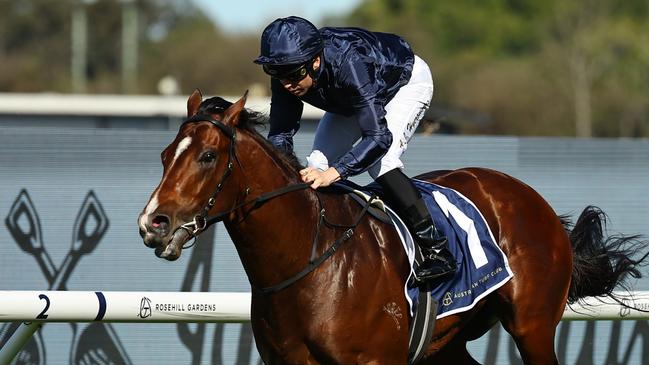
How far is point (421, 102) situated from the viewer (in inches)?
184

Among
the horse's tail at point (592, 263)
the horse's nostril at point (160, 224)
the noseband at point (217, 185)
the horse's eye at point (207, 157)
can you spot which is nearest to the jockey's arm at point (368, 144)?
the noseband at point (217, 185)

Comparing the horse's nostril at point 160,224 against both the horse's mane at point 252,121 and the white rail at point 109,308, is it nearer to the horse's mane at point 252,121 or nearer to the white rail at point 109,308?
the horse's mane at point 252,121

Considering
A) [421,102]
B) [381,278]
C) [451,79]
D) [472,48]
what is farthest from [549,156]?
[472,48]

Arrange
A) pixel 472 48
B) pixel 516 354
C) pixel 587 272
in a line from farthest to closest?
pixel 472 48 → pixel 516 354 → pixel 587 272

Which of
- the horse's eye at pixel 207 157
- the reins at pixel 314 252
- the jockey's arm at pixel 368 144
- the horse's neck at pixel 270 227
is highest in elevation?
the horse's eye at pixel 207 157

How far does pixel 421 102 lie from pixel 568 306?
143 cm

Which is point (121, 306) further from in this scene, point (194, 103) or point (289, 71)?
point (289, 71)

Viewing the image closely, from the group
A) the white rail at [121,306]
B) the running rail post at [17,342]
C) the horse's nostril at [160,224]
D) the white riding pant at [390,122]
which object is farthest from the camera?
the running rail post at [17,342]

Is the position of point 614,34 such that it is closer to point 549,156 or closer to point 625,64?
point 625,64

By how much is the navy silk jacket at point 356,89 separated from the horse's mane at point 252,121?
18 centimetres

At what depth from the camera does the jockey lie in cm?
413

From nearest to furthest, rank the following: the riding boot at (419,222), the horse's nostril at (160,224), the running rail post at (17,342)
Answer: the horse's nostril at (160,224) < the riding boot at (419,222) < the running rail post at (17,342)

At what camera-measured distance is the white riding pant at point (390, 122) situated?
4602mm

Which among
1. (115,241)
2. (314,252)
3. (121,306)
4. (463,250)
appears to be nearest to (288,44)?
(314,252)
